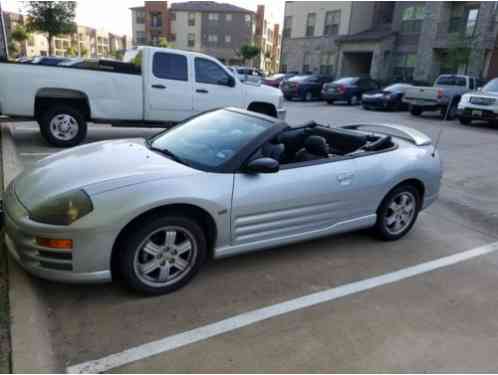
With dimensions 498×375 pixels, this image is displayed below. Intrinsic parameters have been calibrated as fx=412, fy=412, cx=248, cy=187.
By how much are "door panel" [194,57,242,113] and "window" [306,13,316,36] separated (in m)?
29.4

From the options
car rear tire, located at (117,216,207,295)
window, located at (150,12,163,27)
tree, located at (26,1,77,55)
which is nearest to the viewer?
car rear tire, located at (117,216,207,295)

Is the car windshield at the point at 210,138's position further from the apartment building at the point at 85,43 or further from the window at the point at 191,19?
the apartment building at the point at 85,43

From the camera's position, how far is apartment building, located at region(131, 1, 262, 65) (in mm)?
68938

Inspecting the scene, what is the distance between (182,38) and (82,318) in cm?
7310

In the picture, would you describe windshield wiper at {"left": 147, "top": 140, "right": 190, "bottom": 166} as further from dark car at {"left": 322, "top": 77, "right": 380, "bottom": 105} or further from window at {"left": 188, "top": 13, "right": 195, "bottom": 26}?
window at {"left": 188, "top": 13, "right": 195, "bottom": 26}

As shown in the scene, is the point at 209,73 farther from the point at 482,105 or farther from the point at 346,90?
the point at 346,90

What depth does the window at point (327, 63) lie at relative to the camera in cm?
3362

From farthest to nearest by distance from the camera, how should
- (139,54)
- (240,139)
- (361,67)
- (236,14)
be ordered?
(236,14) < (361,67) < (139,54) < (240,139)

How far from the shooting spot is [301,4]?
36500 millimetres

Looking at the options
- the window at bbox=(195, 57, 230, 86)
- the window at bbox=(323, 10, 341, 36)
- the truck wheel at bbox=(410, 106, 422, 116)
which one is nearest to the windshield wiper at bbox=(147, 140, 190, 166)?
the window at bbox=(195, 57, 230, 86)

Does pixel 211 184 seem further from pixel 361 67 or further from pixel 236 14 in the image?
pixel 236 14

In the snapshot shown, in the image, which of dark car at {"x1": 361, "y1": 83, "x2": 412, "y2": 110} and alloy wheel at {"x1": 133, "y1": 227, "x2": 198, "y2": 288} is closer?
alloy wheel at {"x1": 133, "y1": 227, "x2": 198, "y2": 288}

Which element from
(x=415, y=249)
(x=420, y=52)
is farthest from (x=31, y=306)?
(x=420, y=52)

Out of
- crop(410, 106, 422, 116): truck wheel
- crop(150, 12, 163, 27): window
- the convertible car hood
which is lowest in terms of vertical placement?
crop(410, 106, 422, 116): truck wheel
